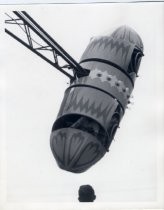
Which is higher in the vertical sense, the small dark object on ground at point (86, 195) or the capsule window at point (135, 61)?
the capsule window at point (135, 61)

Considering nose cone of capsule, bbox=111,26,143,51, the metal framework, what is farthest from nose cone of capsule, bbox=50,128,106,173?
nose cone of capsule, bbox=111,26,143,51

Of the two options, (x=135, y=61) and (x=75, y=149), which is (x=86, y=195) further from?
(x=135, y=61)

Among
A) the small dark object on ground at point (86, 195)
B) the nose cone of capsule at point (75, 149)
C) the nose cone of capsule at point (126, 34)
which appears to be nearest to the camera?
the small dark object on ground at point (86, 195)

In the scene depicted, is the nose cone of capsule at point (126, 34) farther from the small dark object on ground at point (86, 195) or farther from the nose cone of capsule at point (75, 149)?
the small dark object on ground at point (86, 195)

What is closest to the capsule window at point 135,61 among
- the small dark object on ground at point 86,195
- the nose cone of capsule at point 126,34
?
the nose cone of capsule at point 126,34

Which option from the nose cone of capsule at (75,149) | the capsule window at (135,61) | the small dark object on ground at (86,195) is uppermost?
the capsule window at (135,61)
